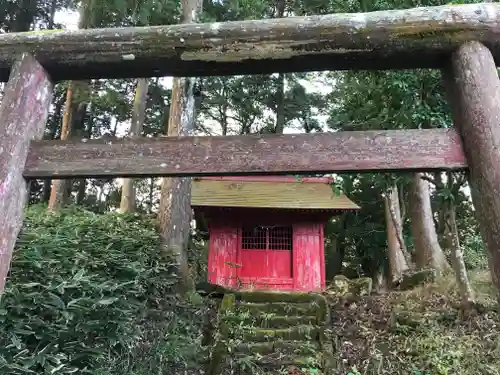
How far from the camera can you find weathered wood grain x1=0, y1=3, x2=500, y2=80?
2.58 metres

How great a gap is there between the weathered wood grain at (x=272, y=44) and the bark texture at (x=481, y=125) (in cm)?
14

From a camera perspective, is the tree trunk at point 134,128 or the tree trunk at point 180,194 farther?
the tree trunk at point 134,128

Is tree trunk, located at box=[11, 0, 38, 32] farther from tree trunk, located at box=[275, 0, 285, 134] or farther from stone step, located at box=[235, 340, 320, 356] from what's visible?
stone step, located at box=[235, 340, 320, 356]

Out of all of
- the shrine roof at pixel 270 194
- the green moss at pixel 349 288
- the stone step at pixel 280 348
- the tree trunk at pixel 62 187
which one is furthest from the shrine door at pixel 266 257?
the tree trunk at pixel 62 187

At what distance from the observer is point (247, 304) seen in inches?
352

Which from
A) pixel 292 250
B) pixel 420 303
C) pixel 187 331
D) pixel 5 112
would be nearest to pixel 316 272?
pixel 292 250

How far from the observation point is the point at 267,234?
42.7ft

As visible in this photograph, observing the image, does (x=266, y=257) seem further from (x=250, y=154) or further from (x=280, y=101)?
(x=250, y=154)

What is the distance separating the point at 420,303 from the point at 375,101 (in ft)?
14.2

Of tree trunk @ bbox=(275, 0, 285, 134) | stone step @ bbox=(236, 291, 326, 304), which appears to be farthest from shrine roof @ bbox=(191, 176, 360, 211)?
tree trunk @ bbox=(275, 0, 285, 134)

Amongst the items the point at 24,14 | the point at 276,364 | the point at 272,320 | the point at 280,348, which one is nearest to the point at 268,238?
the point at 272,320

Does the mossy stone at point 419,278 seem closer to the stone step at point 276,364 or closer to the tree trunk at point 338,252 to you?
the stone step at point 276,364

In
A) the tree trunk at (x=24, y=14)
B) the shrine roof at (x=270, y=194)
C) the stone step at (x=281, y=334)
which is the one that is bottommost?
the stone step at (x=281, y=334)

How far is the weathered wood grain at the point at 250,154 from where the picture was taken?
8.16ft
